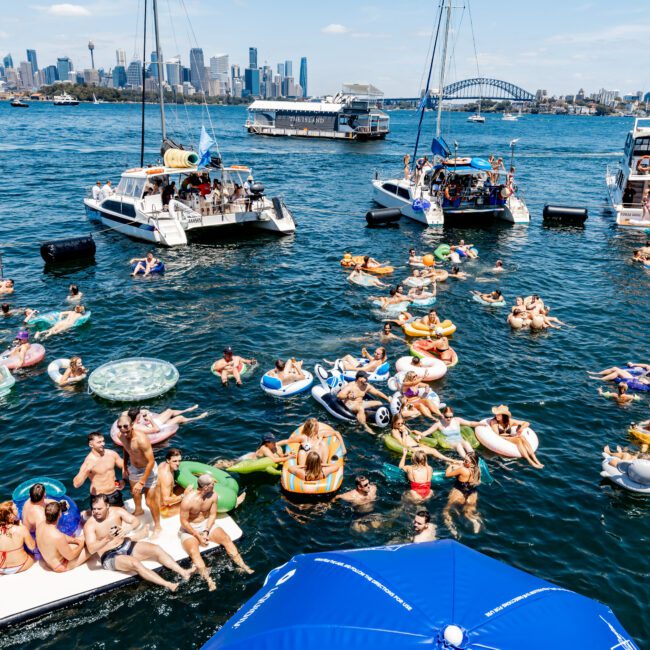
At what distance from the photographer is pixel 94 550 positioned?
32.9 feet

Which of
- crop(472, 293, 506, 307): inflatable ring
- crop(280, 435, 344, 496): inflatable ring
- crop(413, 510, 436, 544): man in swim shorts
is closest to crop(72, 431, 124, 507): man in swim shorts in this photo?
crop(280, 435, 344, 496): inflatable ring

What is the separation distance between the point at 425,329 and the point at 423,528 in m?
10.5

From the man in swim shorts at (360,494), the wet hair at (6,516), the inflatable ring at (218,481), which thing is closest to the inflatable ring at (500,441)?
the man in swim shorts at (360,494)

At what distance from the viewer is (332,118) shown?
97312 mm

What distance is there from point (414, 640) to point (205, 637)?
5.26 meters

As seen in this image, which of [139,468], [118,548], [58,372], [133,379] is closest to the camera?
[118,548]

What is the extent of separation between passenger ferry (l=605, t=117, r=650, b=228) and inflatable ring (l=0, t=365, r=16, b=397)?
35.7 meters

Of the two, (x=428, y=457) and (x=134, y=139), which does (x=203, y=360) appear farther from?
(x=134, y=139)

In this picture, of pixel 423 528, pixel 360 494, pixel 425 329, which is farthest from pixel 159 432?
pixel 425 329

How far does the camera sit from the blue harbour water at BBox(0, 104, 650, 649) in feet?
35.0

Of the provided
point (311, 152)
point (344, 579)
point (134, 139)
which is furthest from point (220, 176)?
point (134, 139)

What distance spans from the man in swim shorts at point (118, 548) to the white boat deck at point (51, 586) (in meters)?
0.15

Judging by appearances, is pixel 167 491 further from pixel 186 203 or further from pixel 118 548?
pixel 186 203

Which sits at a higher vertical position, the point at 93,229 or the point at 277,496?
the point at 93,229
